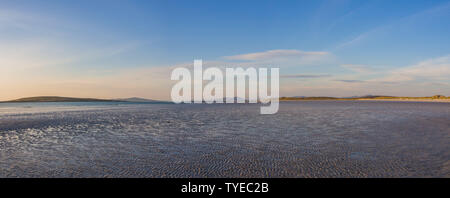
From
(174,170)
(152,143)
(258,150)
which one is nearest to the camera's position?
(174,170)

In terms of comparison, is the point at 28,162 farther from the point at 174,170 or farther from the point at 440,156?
the point at 440,156

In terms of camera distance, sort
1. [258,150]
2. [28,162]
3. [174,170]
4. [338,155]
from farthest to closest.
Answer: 1. [258,150]
2. [338,155]
3. [28,162]
4. [174,170]

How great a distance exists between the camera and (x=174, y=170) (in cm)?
884

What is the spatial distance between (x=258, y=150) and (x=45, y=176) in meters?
8.56
